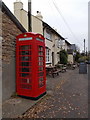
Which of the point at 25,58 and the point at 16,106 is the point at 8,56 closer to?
the point at 25,58

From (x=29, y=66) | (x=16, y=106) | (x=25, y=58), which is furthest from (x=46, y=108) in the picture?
(x=25, y=58)

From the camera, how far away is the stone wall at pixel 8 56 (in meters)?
4.64

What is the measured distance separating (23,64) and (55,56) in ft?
44.0

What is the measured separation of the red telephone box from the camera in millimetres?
4746

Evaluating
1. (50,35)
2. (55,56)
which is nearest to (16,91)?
(50,35)

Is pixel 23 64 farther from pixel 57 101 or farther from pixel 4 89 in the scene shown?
pixel 57 101

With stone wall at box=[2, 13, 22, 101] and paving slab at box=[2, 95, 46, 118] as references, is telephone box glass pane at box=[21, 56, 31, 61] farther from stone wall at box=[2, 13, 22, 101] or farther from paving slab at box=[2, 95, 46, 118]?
paving slab at box=[2, 95, 46, 118]

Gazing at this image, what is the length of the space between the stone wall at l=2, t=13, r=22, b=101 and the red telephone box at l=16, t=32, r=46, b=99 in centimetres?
22

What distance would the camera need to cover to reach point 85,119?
11.0 ft

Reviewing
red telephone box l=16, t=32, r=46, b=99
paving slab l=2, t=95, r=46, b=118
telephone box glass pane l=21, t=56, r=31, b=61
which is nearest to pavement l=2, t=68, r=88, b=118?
paving slab l=2, t=95, r=46, b=118

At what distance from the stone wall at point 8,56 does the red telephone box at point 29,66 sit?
8.8 inches

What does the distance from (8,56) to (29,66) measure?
1.00 metres

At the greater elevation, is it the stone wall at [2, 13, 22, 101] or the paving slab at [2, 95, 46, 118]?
the stone wall at [2, 13, 22, 101]

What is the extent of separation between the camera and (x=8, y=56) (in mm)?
4898
